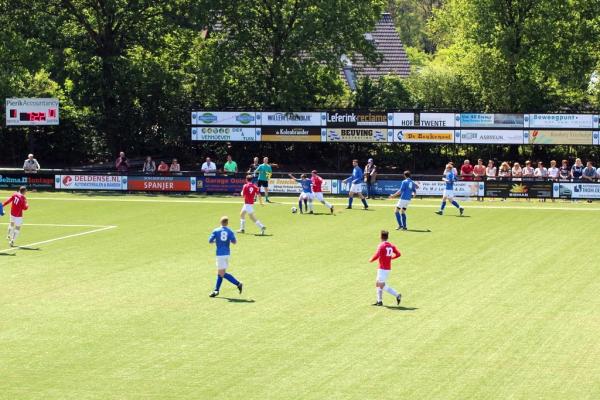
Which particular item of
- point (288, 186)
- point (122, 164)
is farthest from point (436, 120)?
point (122, 164)

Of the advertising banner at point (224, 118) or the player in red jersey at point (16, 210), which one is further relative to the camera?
the advertising banner at point (224, 118)

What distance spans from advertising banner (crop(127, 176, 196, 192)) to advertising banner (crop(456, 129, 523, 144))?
13.5m

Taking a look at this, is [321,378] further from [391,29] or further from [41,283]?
[391,29]

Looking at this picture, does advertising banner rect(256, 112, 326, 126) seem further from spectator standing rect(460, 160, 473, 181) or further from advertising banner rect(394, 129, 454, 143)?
spectator standing rect(460, 160, 473, 181)

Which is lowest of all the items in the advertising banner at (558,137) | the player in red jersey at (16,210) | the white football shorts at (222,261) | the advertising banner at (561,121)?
the white football shorts at (222,261)

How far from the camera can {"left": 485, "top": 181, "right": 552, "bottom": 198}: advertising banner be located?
4975 centimetres

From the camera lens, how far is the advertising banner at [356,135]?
56.4 metres

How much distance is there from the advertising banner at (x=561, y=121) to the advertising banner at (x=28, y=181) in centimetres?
2304

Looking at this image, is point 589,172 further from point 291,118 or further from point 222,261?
point 222,261

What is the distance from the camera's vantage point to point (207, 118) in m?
58.1

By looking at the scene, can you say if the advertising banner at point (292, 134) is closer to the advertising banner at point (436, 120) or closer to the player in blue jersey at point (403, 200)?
the advertising banner at point (436, 120)

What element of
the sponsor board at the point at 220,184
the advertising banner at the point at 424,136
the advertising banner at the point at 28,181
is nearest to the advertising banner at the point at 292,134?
the advertising banner at the point at 424,136

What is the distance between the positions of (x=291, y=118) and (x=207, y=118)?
4.33 m

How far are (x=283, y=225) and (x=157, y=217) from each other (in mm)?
5617
